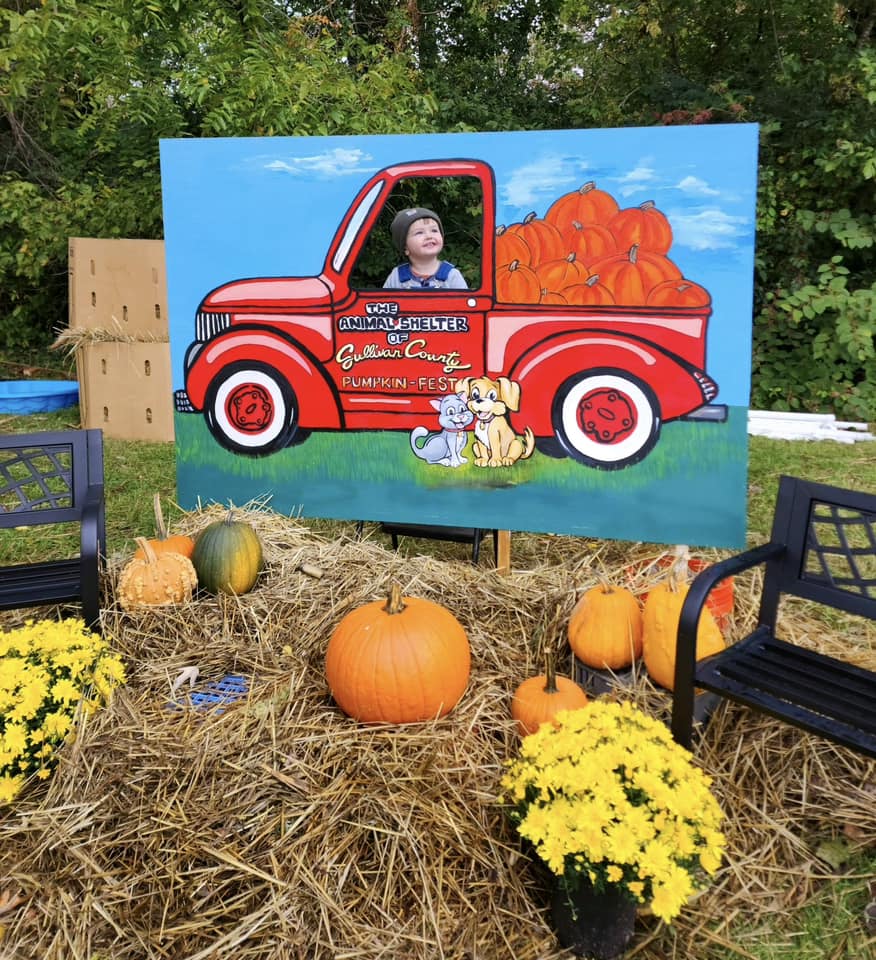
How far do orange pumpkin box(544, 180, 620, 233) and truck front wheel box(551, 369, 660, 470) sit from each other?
61 cm

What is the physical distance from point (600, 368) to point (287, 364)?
1467 millimetres

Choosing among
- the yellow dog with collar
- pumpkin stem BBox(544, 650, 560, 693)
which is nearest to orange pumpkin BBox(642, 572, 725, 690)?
pumpkin stem BBox(544, 650, 560, 693)

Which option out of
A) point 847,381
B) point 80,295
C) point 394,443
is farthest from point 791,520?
point 80,295

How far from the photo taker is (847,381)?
7.57 meters

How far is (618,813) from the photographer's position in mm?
1775

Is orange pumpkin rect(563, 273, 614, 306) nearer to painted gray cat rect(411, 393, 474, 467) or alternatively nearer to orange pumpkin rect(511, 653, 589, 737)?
painted gray cat rect(411, 393, 474, 467)

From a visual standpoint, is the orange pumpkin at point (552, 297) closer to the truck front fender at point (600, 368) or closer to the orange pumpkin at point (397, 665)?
the truck front fender at point (600, 368)

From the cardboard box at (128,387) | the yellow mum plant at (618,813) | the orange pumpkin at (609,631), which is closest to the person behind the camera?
the yellow mum plant at (618,813)

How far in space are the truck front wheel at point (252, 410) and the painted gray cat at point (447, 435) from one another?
2.03 feet

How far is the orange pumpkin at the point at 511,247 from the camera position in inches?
136

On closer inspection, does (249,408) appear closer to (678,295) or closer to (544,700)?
(678,295)

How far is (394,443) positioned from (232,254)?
1184mm

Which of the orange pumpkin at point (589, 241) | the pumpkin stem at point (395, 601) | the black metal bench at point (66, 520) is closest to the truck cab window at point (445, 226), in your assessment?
the orange pumpkin at point (589, 241)

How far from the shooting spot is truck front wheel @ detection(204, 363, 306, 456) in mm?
3967
